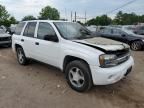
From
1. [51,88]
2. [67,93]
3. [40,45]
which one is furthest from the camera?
[40,45]

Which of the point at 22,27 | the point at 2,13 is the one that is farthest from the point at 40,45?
the point at 2,13

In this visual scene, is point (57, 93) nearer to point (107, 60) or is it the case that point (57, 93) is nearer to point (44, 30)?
point (107, 60)

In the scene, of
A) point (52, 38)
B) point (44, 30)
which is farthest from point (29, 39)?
→ point (52, 38)

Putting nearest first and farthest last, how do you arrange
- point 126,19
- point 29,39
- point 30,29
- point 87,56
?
point 87,56 < point 29,39 < point 30,29 < point 126,19

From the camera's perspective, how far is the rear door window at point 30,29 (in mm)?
6502

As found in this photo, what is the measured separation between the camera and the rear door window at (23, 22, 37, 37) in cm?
650

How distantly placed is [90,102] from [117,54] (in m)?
1.29

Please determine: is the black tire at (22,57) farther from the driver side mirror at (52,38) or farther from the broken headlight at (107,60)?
the broken headlight at (107,60)

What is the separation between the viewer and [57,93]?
484 centimetres

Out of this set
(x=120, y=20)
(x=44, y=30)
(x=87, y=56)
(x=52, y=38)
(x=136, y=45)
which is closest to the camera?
(x=87, y=56)

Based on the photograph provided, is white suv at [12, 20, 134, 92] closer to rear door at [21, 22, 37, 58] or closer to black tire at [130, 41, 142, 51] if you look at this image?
rear door at [21, 22, 37, 58]

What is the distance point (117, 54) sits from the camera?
15.3ft

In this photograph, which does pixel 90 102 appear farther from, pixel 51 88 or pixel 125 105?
pixel 51 88

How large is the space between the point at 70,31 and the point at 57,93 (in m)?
1.84
